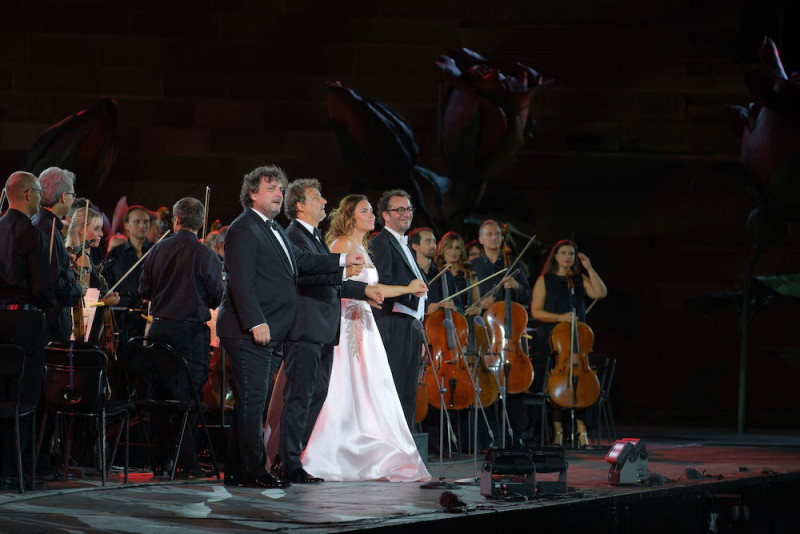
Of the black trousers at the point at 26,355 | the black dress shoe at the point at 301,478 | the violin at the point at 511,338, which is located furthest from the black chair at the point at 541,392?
the black trousers at the point at 26,355

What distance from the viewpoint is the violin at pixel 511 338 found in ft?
24.5

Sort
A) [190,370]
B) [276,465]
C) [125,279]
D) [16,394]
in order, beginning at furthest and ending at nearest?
[125,279] < [190,370] < [276,465] < [16,394]

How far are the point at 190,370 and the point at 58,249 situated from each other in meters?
0.98

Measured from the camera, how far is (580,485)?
575cm

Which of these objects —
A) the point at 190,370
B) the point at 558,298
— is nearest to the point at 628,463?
the point at 190,370

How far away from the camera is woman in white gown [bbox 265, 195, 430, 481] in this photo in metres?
5.84

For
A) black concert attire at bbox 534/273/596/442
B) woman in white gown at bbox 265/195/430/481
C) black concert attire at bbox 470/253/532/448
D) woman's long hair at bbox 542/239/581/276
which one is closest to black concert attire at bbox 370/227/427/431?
woman in white gown at bbox 265/195/430/481

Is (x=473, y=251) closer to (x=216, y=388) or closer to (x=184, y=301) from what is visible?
(x=216, y=388)

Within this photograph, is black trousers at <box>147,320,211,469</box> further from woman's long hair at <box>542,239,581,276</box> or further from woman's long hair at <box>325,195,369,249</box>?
woman's long hair at <box>542,239,581,276</box>

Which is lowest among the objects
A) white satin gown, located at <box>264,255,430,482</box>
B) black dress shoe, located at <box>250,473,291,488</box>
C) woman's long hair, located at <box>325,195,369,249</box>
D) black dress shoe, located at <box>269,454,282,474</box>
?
black dress shoe, located at <box>250,473,291,488</box>

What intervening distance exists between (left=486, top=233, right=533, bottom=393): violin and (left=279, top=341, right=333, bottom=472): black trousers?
6.51 feet

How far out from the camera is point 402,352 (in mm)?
6242

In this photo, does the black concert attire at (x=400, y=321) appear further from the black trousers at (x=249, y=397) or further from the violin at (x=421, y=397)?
the black trousers at (x=249, y=397)

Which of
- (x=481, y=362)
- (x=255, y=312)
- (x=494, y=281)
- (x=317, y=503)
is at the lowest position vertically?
(x=317, y=503)
